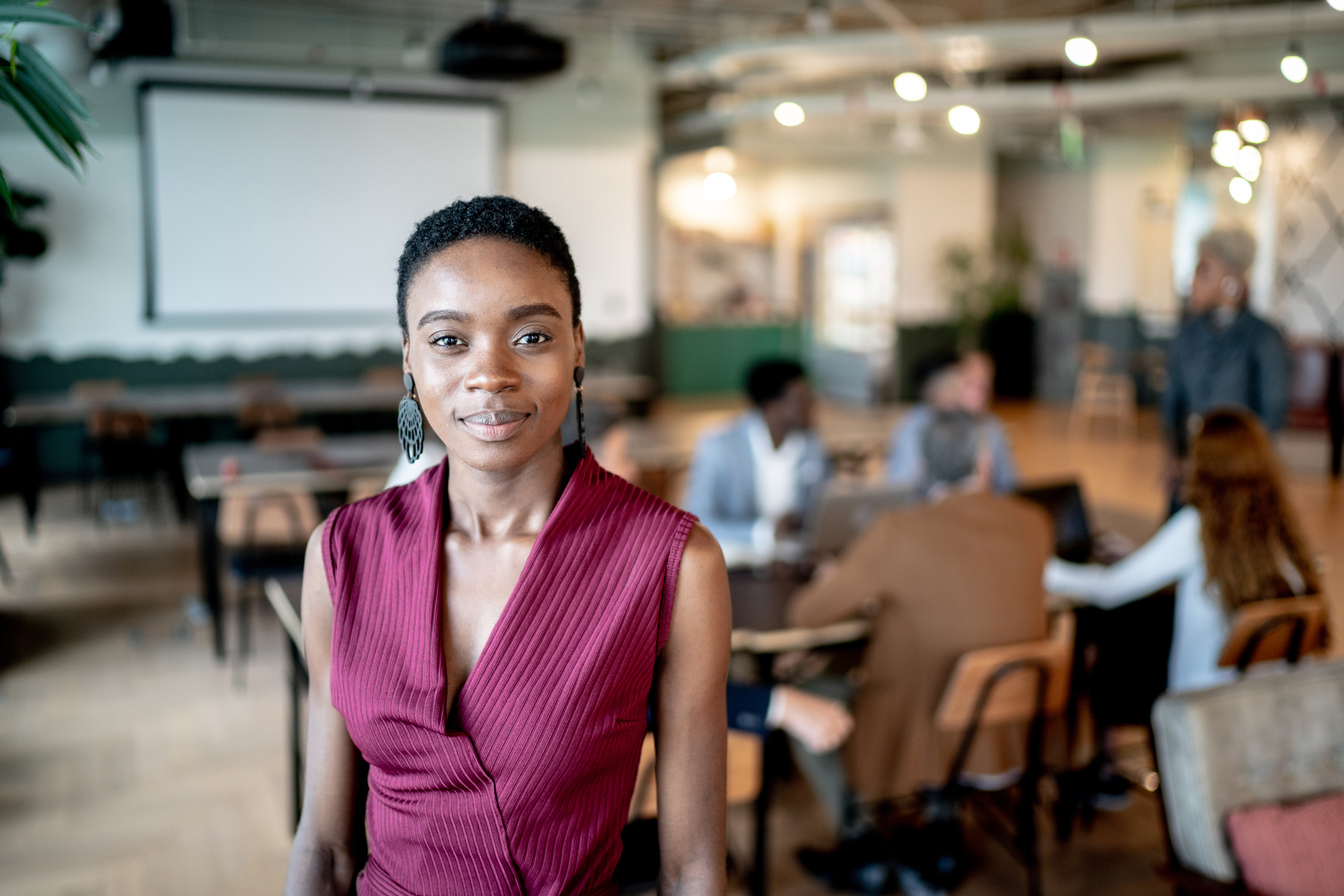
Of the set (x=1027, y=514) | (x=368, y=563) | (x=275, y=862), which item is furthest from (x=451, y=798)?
(x=275, y=862)

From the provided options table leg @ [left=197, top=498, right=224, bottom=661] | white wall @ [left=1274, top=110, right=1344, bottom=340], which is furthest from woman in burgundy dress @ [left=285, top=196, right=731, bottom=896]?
white wall @ [left=1274, top=110, right=1344, bottom=340]

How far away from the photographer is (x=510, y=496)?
50.2 inches

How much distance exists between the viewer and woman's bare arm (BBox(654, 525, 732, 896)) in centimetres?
123

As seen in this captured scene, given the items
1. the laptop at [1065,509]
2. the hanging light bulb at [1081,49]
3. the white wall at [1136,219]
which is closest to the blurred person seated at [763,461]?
the laptop at [1065,509]

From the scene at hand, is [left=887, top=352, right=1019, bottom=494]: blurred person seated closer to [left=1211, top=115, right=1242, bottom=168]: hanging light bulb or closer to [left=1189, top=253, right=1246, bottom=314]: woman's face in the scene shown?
[left=1189, top=253, right=1246, bottom=314]: woman's face

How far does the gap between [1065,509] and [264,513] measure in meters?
3.34

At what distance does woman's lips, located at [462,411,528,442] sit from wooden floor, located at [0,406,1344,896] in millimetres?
2363

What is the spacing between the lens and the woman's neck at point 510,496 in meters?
1.27

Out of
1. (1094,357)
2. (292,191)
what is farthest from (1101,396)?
(292,191)

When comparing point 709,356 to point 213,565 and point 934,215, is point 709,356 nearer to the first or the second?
point 934,215

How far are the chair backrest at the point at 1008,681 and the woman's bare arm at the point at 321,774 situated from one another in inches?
72.1

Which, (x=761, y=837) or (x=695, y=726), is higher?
(x=695, y=726)

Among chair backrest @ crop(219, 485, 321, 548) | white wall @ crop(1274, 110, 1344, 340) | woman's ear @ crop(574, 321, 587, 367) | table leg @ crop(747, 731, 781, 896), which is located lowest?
table leg @ crop(747, 731, 781, 896)

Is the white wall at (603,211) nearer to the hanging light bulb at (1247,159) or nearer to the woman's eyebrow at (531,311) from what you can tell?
the hanging light bulb at (1247,159)
